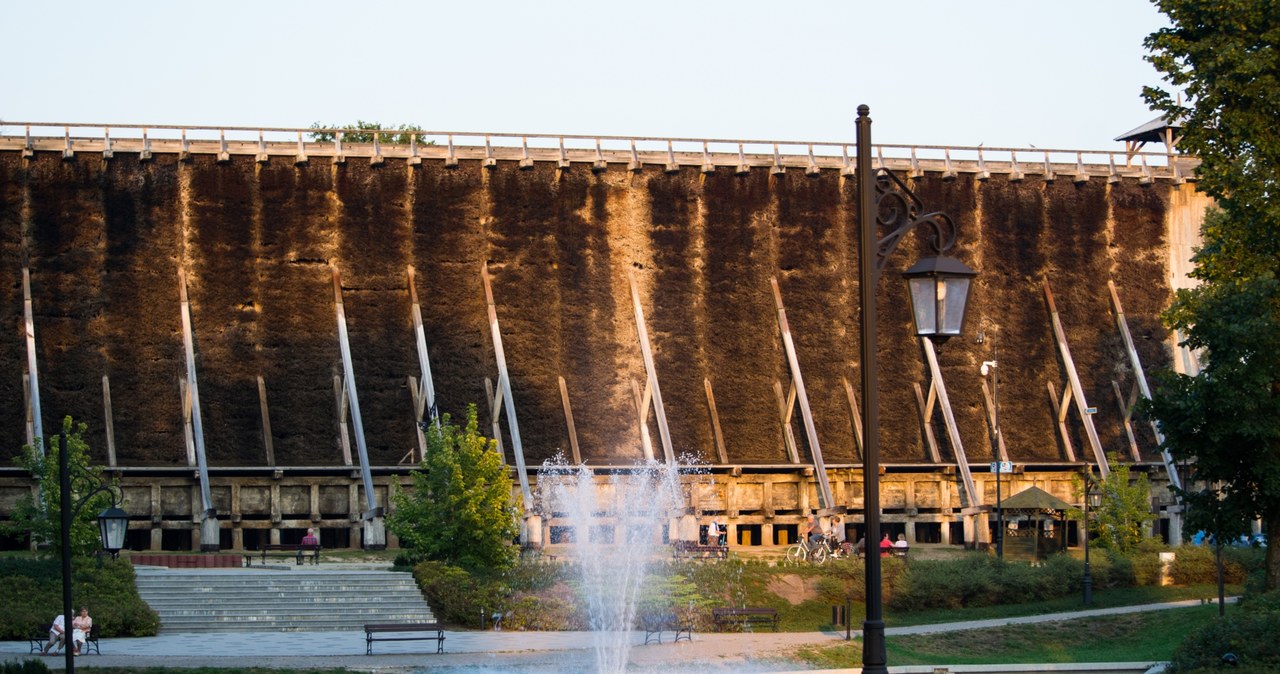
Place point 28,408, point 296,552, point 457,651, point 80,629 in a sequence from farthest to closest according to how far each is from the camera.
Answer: point 28,408, point 296,552, point 457,651, point 80,629

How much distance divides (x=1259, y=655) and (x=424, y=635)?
56.5ft

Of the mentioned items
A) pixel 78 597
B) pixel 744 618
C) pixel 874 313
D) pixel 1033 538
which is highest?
pixel 874 313

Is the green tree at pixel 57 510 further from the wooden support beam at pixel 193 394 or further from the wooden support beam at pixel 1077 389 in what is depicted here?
the wooden support beam at pixel 1077 389

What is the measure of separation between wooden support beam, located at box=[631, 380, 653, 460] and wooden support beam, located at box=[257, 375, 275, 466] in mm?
11310

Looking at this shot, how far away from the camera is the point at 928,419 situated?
55906 millimetres

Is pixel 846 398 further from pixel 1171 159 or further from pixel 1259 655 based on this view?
pixel 1259 655

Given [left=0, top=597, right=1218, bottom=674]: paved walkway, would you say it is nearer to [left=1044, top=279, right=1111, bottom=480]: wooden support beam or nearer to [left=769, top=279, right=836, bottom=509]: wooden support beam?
[left=769, top=279, right=836, bottom=509]: wooden support beam

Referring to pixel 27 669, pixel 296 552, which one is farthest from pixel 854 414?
pixel 27 669

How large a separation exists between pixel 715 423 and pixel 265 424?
1406 cm

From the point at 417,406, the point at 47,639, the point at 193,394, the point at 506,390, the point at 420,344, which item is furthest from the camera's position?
the point at 417,406

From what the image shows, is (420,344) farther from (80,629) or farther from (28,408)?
(80,629)

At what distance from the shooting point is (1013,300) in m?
59.0

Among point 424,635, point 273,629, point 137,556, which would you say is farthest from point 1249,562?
point 137,556

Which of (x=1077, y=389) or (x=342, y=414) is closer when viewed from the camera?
(x=342, y=414)
